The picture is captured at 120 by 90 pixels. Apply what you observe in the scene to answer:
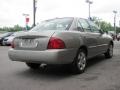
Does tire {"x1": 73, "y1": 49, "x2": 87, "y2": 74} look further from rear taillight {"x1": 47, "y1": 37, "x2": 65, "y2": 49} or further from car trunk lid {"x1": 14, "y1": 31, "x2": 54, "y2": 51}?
car trunk lid {"x1": 14, "y1": 31, "x2": 54, "y2": 51}

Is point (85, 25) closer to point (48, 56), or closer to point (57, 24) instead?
point (57, 24)

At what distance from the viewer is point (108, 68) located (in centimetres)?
745

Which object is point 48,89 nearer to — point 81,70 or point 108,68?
point 81,70

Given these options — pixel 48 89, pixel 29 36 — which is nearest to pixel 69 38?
pixel 29 36

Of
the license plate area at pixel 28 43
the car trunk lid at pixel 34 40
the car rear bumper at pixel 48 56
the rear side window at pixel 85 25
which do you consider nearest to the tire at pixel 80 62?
the car rear bumper at pixel 48 56

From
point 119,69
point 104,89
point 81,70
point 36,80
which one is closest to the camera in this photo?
point 104,89

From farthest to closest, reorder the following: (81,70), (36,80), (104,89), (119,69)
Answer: (119,69) < (81,70) < (36,80) < (104,89)

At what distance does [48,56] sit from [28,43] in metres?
0.72

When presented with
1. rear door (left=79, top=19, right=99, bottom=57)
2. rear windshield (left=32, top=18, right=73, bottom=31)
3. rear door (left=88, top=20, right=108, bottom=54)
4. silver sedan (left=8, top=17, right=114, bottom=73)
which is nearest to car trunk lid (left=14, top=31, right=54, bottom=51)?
silver sedan (left=8, top=17, right=114, bottom=73)

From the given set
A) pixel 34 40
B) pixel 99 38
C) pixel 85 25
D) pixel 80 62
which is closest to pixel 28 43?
pixel 34 40

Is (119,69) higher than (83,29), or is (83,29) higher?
(83,29)

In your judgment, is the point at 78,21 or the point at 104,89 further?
the point at 78,21

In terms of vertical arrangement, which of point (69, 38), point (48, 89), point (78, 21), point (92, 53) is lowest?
point (48, 89)

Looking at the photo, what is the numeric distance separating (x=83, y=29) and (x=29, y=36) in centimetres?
174
